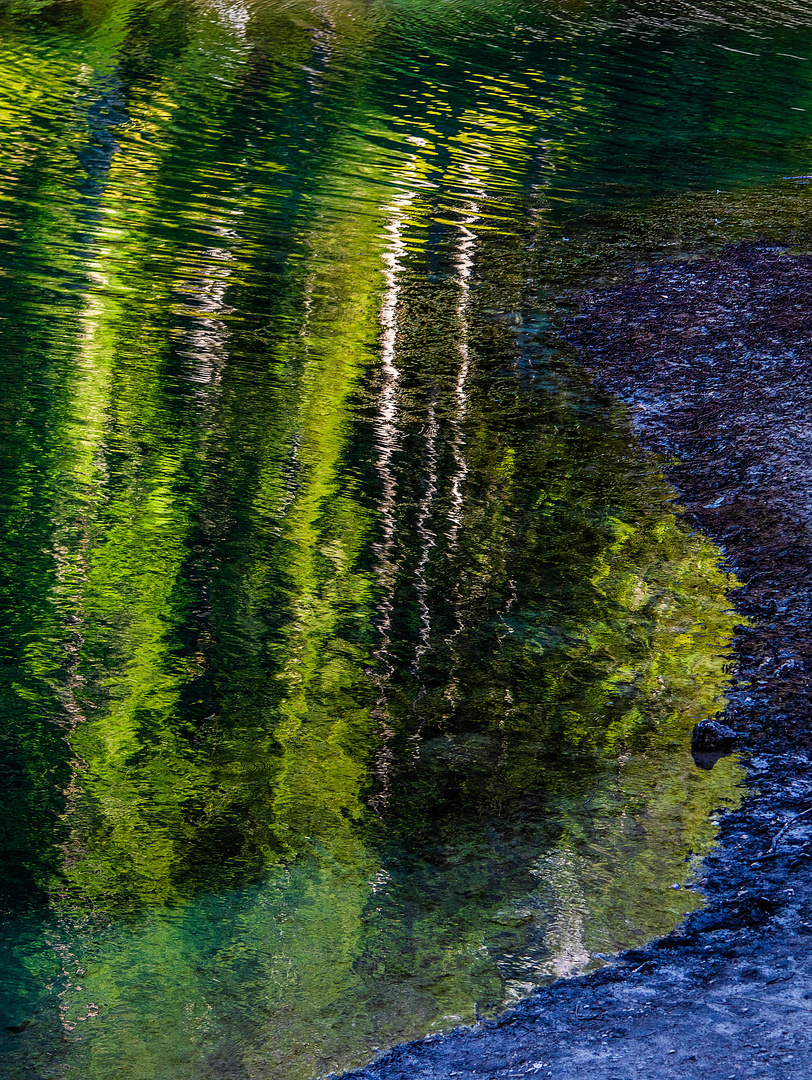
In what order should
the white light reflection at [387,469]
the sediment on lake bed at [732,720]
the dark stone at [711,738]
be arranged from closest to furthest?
the sediment on lake bed at [732,720] → the dark stone at [711,738] → the white light reflection at [387,469]

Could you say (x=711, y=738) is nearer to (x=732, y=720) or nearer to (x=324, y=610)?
(x=732, y=720)

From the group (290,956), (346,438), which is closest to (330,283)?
(346,438)

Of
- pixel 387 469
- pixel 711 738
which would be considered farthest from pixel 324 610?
pixel 711 738

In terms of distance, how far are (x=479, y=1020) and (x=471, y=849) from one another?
0.68 m

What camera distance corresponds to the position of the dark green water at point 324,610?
314 cm

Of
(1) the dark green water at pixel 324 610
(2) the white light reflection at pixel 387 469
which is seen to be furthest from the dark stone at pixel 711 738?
(2) the white light reflection at pixel 387 469

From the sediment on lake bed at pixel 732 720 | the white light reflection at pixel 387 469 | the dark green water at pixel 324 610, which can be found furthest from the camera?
the white light reflection at pixel 387 469

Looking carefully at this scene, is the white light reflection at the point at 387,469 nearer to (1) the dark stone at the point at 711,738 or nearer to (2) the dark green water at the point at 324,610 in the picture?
(2) the dark green water at the point at 324,610

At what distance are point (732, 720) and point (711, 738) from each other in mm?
190

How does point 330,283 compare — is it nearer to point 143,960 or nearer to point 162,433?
point 162,433

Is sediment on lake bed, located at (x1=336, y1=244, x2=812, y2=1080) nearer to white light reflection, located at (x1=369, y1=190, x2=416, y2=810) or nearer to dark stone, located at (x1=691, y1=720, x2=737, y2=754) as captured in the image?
dark stone, located at (x1=691, y1=720, x2=737, y2=754)

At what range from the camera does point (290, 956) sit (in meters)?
3.14

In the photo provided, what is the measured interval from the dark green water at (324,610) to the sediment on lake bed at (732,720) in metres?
0.12

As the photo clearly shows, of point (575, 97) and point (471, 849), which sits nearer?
point (471, 849)
